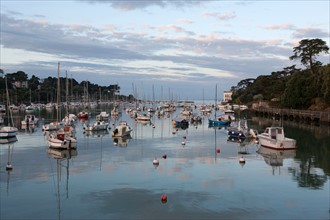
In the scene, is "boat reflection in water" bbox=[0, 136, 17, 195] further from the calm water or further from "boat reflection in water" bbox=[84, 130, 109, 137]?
"boat reflection in water" bbox=[84, 130, 109, 137]

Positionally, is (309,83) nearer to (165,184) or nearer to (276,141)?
(276,141)

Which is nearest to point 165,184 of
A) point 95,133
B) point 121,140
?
point 121,140

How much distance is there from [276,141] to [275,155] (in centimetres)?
329

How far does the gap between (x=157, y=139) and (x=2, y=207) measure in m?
35.1

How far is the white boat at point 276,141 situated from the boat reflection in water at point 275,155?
0.49 meters

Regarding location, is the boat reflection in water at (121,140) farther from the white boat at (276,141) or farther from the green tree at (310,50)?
the green tree at (310,50)

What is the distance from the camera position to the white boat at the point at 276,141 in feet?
141

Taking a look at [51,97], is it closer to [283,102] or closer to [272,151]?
[283,102]

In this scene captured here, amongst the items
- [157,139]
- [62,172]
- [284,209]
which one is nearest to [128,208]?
[284,209]

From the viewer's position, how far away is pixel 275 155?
1583 inches

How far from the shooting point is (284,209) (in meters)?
21.4

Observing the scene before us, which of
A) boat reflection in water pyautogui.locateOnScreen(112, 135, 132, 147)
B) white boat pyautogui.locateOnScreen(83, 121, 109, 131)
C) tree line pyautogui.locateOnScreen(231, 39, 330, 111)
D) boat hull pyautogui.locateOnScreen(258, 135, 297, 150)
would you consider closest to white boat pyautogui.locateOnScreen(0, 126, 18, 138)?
boat reflection in water pyautogui.locateOnScreen(112, 135, 132, 147)

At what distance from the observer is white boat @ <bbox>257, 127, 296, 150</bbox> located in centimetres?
4294

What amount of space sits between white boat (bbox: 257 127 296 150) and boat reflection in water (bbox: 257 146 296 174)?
494 mm
